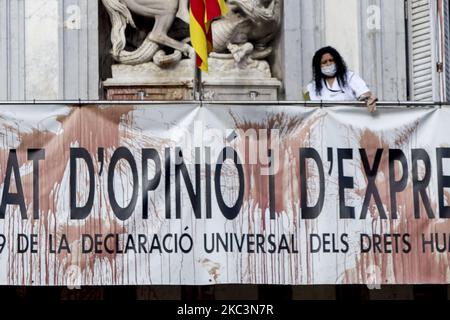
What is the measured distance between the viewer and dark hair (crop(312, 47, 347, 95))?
59.0 feet

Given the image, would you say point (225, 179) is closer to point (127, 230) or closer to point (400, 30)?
point (127, 230)

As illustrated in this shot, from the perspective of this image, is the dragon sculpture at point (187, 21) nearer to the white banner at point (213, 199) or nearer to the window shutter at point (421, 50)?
the window shutter at point (421, 50)

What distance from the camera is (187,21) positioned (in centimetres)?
1981

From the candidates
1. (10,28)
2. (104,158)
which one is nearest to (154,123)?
(104,158)

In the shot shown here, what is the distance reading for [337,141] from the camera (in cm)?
1711

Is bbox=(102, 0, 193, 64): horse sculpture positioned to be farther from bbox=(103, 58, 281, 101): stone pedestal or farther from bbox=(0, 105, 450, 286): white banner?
bbox=(0, 105, 450, 286): white banner

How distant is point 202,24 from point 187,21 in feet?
6.84

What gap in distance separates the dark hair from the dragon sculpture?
1636 millimetres

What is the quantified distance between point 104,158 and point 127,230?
806 mm

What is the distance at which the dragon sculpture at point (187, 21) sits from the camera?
19.6 m

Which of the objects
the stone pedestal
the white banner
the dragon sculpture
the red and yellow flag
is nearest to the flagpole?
the red and yellow flag

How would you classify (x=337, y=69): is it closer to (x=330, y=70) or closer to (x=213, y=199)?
(x=330, y=70)

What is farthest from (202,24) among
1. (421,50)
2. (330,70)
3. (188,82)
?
(421,50)
